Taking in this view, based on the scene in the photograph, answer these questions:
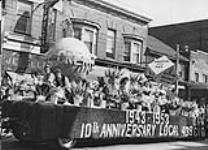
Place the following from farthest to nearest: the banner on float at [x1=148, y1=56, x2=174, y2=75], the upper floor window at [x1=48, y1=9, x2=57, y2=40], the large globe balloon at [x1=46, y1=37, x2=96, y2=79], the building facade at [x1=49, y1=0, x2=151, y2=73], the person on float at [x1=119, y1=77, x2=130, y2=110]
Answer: the banner on float at [x1=148, y1=56, x2=174, y2=75], the building facade at [x1=49, y1=0, x2=151, y2=73], the upper floor window at [x1=48, y1=9, x2=57, y2=40], the person on float at [x1=119, y1=77, x2=130, y2=110], the large globe balloon at [x1=46, y1=37, x2=96, y2=79]

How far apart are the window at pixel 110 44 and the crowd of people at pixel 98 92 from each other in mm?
8984

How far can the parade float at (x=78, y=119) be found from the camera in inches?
359

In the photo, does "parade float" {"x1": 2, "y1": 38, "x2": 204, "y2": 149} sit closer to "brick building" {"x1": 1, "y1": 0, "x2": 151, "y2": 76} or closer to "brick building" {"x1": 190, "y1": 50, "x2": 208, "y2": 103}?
"brick building" {"x1": 1, "y1": 0, "x2": 151, "y2": 76}

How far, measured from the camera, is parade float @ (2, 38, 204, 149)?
29.9 ft

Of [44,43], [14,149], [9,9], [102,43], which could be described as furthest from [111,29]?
[14,149]

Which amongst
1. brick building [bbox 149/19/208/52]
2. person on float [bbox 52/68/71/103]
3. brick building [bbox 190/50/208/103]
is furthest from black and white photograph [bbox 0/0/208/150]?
brick building [bbox 149/19/208/52]

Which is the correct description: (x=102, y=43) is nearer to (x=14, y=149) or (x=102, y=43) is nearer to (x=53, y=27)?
(x=53, y=27)

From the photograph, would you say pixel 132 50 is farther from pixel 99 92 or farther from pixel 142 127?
pixel 99 92

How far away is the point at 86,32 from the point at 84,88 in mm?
11209

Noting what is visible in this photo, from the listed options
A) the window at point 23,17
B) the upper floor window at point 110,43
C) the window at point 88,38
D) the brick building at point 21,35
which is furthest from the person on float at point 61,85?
the upper floor window at point 110,43

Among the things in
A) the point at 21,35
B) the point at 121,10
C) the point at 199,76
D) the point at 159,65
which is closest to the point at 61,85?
the point at 21,35

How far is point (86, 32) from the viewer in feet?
70.5

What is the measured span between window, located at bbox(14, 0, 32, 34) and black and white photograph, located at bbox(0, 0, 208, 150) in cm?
5

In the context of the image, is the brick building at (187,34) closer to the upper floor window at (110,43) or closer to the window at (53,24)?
the upper floor window at (110,43)
